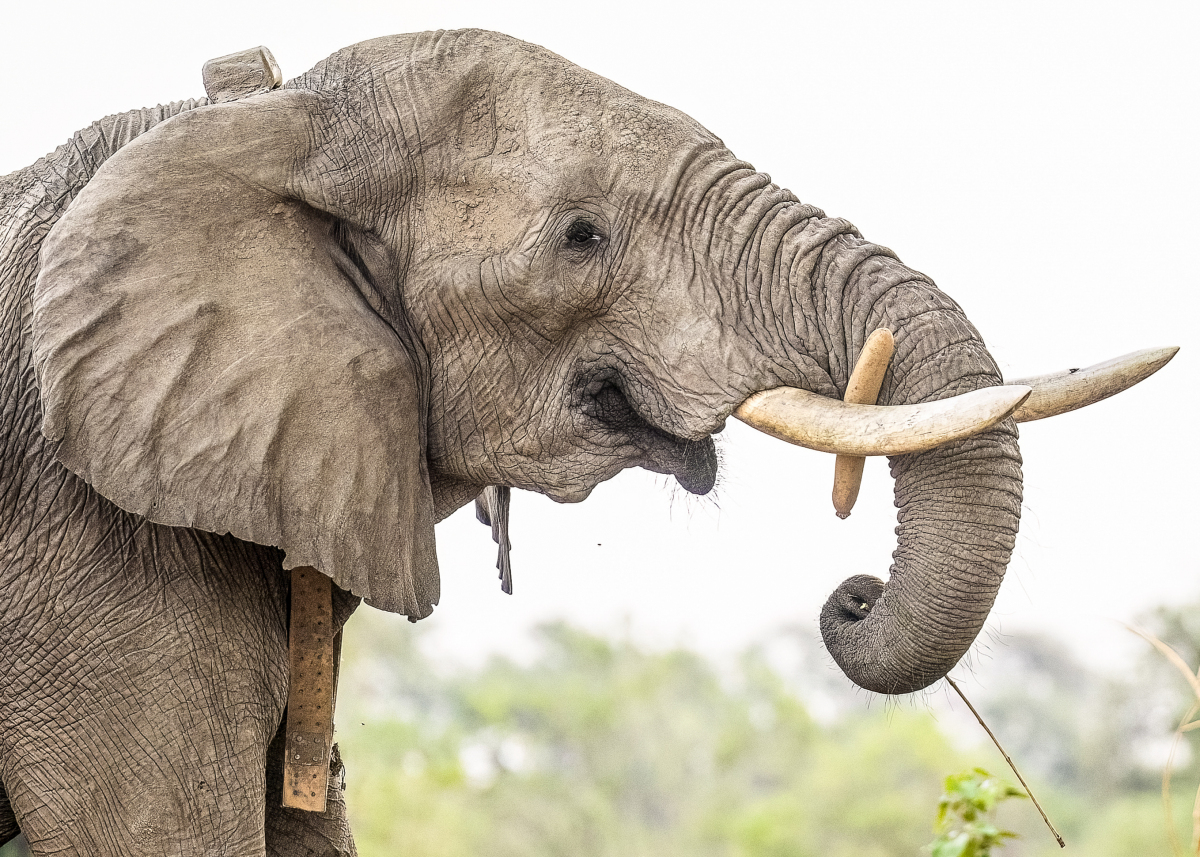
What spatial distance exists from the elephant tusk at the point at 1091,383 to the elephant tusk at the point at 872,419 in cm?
21

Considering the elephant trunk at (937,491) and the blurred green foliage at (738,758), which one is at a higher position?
the elephant trunk at (937,491)

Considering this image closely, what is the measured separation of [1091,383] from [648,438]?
762 millimetres

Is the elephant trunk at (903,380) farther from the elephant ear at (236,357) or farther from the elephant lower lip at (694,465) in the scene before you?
the elephant ear at (236,357)

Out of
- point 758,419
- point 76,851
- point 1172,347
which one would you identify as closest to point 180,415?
point 76,851

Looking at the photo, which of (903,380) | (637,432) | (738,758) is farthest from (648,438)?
(738,758)

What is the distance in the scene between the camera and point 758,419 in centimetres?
215

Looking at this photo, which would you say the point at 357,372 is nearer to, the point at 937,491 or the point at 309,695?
the point at 309,695

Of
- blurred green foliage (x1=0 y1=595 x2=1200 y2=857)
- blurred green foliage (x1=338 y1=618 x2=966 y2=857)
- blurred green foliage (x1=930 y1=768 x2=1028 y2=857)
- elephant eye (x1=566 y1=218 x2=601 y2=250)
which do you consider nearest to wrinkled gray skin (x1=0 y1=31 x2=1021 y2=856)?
elephant eye (x1=566 y1=218 x2=601 y2=250)

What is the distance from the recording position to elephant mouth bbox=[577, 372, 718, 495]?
2.31 meters

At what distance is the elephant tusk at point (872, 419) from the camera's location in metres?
1.88

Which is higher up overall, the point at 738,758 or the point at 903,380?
the point at 903,380

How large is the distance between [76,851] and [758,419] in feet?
4.41

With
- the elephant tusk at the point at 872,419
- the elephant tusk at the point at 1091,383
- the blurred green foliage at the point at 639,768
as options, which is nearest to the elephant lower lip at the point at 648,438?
the elephant tusk at the point at 872,419

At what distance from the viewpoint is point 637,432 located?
238cm
